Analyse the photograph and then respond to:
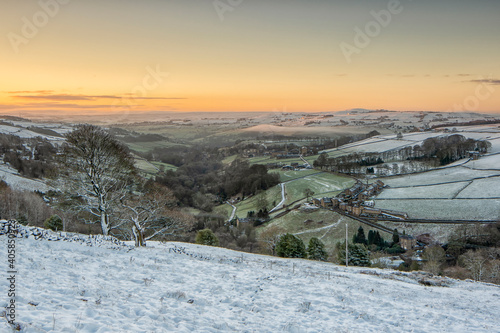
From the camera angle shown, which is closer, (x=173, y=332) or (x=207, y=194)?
(x=173, y=332)

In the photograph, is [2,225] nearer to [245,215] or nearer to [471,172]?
[245,215]

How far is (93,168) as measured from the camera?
25.5m


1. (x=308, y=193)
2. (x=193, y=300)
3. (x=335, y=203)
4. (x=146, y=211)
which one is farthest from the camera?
(x=308, y=193)

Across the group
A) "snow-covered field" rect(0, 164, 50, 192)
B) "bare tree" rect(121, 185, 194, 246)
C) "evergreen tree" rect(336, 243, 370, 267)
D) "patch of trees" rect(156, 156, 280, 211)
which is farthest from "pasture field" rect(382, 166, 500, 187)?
"snow-covered field" rect(0, 164, 50, 192)

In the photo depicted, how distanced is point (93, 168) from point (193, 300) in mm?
17946

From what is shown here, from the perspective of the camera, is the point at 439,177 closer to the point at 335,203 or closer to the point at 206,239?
the point at 335,203

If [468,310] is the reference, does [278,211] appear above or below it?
below

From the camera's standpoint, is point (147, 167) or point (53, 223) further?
point (147, 167)

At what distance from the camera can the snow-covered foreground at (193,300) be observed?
9.13m

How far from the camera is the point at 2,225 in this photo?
725 inches

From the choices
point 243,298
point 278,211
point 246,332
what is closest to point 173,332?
point 246,332

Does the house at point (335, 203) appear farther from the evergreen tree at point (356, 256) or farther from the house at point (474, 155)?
the house at point (474, 155)

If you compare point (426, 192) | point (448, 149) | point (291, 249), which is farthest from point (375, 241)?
point (448, 149)

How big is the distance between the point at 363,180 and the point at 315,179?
631 inches
